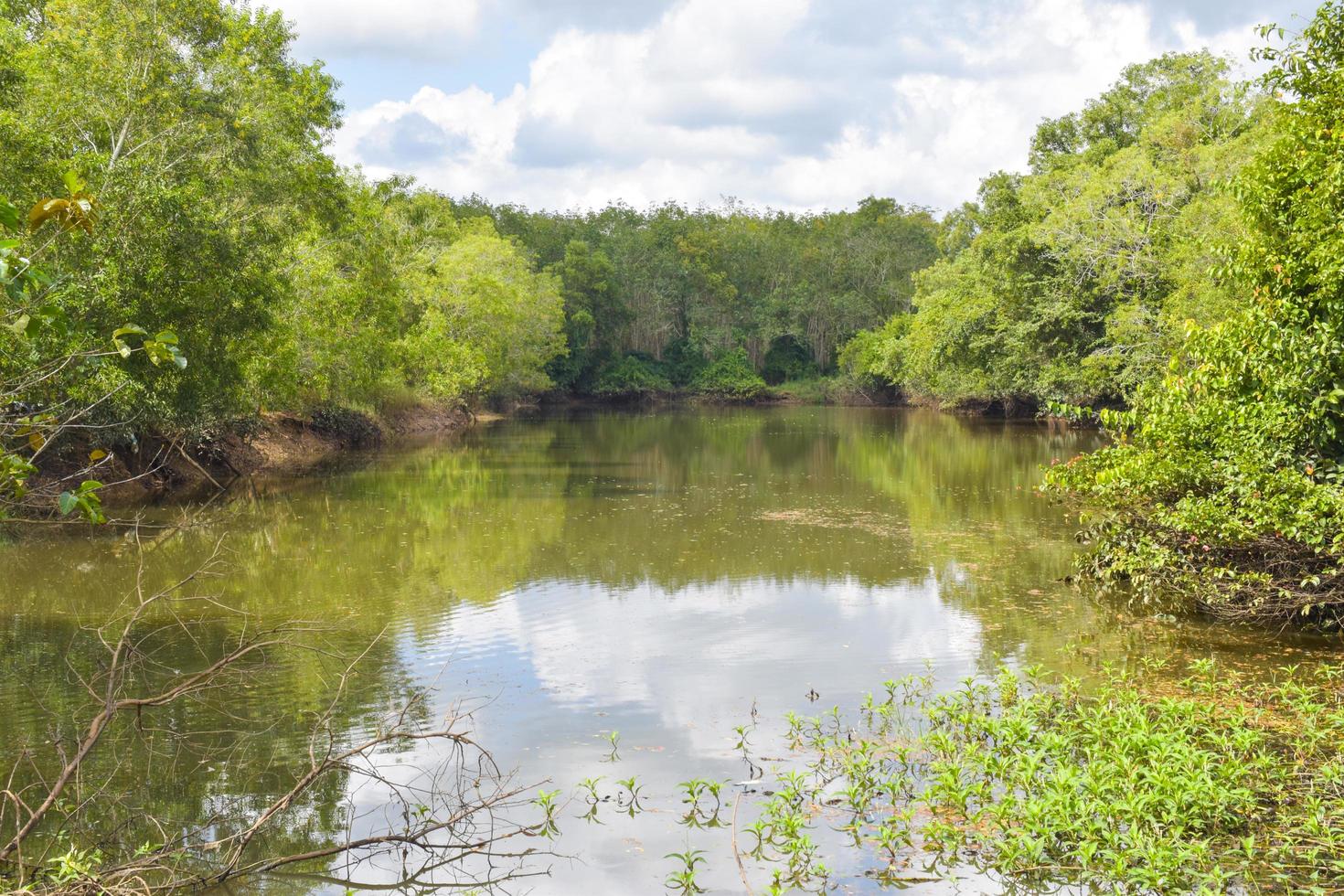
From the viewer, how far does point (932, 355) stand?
40.4 metres

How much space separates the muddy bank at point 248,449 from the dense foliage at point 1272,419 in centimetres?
1045

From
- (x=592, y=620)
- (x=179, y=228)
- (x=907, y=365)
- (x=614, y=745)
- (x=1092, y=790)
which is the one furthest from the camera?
(x=907, y=365)

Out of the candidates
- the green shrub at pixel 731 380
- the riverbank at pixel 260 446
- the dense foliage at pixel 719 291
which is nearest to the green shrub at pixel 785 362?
the dense foliage at pixel 719 291

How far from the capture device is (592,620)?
1227 centimetres

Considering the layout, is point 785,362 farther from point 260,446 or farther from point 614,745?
point 614,745

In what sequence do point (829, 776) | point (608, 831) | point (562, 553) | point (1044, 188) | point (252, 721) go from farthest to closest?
point (1044, 188) → point (562, 553) → point (252, 721) → point (829, 776) → point (608, 831)

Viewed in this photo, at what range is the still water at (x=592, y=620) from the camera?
24.6 feet

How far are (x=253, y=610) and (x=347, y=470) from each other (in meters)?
16.7

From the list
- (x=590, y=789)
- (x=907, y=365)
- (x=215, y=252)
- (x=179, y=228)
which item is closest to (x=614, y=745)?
(x=590, y=789)

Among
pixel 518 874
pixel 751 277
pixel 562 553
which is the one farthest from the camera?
pixel 751 277

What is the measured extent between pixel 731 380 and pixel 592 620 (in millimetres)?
63471

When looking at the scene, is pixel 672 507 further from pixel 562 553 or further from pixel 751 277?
pixel 751 277

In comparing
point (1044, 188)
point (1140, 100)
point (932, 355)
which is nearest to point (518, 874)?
point (1044, 188)

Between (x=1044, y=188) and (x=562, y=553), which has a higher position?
(x=1044, y=188)
